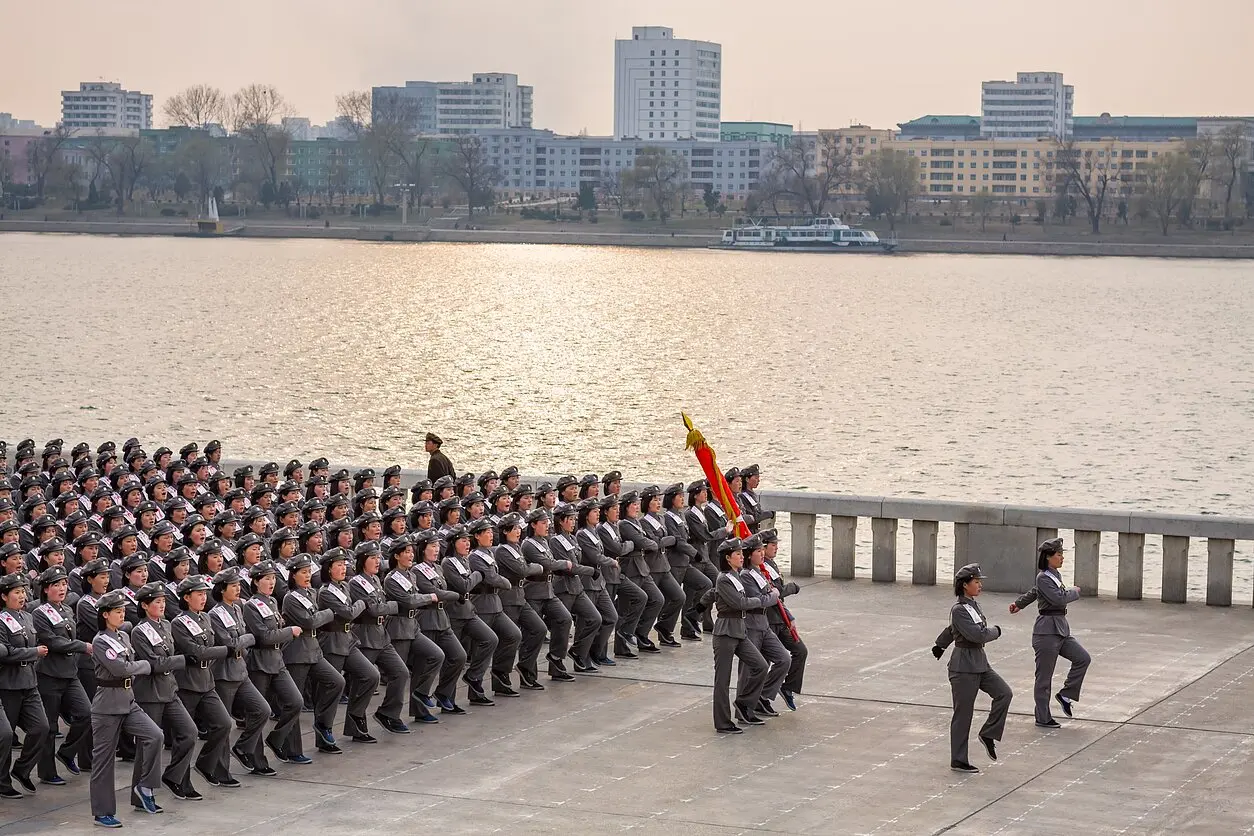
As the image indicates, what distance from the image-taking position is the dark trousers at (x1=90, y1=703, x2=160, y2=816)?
15.6 metres

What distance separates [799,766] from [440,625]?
12.4 ft

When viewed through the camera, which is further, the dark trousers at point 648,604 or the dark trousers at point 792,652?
the dark trousers at point 648,604

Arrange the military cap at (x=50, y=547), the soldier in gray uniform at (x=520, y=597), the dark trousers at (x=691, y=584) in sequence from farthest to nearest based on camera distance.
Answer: the dark trousers at (x=691, y=584) < the soldier in gray uniform at (x=520, y=597) < the military cap at (x=50, y=547)

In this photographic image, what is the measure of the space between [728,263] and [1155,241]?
40.1 metres

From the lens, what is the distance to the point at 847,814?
1588 centimetres

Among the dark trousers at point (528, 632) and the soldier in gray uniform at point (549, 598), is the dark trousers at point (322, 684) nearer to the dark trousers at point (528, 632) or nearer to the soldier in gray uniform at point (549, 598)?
the dark trousers at point (528, 632)

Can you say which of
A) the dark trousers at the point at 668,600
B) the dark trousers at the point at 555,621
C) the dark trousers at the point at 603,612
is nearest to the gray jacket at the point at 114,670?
the dark trousers at the point at 555,621

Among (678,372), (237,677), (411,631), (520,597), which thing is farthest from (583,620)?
(678,372)

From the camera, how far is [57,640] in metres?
16.6

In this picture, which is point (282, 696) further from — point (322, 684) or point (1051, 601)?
point (1051, 601)

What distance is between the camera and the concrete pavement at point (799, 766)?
51.6 feet

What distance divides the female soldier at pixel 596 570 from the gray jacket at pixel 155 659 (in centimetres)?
571

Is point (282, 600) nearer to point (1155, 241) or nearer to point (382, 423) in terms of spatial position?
point (382, 423)

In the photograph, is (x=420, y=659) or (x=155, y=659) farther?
(x=420, y=659)
